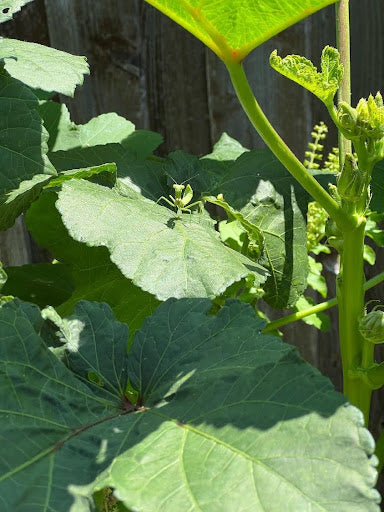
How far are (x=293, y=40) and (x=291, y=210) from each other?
0.89m

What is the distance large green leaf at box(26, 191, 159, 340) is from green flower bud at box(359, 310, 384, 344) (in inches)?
11.5

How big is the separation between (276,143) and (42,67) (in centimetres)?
30

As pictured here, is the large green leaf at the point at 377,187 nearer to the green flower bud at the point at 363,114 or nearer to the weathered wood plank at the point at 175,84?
the green flower bud at the point at 363,114

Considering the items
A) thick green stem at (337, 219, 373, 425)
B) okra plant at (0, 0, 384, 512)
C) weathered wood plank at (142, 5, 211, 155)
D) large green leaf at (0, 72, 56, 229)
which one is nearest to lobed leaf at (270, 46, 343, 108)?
okra plant at (0, 0, 384, 512)

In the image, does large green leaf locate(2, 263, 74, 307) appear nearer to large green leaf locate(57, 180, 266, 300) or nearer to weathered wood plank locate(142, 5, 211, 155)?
large green leaf locate(57, 180, 266, 300)

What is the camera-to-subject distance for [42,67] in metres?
0.86

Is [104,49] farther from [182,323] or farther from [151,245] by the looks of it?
[182,323]

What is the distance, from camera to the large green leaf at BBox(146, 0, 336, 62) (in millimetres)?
812

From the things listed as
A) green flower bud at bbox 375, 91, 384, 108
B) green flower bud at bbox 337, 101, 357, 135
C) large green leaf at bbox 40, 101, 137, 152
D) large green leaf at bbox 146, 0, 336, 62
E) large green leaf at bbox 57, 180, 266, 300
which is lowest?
large green leaf at bbox 57, 180, 266, 300

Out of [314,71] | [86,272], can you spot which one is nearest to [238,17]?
[314,71]

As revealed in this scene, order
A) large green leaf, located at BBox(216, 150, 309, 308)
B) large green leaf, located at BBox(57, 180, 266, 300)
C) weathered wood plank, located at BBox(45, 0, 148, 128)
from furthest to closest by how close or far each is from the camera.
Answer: weathered wood plank, located at BBox(45, 0, 148, 128), large green leaf, located at BBox(216, 150, 309, 308), large green leaf, located at BBox(57, 180, 266, 300)

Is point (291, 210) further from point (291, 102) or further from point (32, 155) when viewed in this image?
point (291, 102)

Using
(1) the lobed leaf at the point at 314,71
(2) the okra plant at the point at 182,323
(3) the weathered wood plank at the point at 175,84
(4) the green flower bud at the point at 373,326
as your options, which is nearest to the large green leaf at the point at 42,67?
(2) the okra plant at the point at 182,323

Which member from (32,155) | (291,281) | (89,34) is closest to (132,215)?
(32,155)
